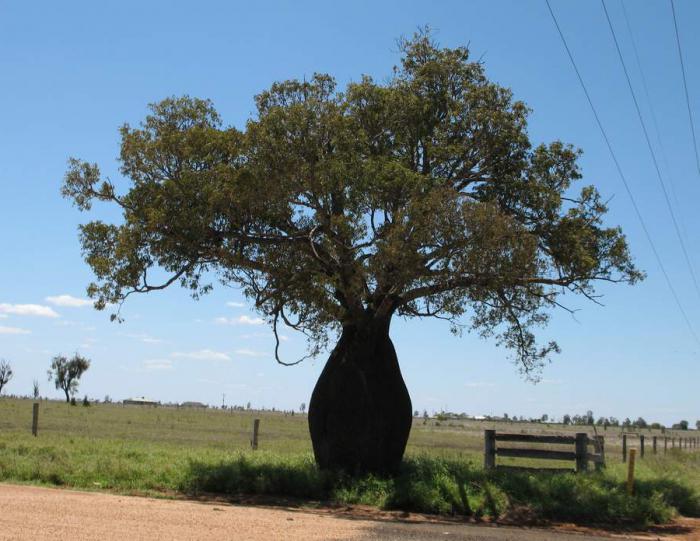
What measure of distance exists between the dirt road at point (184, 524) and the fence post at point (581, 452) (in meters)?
4.67

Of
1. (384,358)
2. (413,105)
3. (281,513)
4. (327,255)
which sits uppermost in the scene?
(413,105)

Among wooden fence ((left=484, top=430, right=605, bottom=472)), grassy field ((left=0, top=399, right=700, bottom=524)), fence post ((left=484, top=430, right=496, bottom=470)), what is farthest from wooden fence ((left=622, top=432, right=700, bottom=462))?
fence post ((left=484, top=430, right=496, bottom=470))

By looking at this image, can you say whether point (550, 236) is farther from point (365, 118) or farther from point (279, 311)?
point (279, 311)

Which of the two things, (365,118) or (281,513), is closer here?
(281,513)

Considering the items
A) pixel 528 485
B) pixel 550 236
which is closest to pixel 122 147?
pixel 550 236

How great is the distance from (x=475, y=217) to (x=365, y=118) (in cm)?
454

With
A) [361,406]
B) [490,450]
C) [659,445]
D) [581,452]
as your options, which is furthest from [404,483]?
[659,445]

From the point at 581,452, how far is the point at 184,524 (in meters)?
10.6

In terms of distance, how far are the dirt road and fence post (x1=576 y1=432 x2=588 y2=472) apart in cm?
467

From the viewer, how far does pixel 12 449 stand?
2144cm

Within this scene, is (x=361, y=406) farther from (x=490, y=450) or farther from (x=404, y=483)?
(x=490, y=450)

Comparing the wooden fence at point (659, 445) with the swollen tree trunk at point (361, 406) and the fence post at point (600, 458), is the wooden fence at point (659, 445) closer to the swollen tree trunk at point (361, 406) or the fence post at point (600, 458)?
the fence post at point (600, 458)

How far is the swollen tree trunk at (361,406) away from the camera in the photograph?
1783cm

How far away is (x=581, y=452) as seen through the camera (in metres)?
18.9
